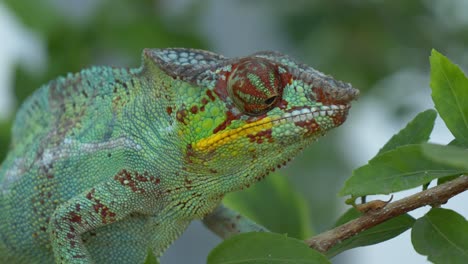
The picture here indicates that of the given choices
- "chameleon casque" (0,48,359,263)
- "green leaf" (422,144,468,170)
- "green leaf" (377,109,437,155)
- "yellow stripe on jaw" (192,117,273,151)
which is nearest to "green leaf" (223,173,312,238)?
"chameleon casque" (0,48,359,263)

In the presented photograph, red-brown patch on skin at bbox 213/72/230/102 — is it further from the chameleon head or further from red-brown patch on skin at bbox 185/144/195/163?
red-brown patch on skin at bbox 185/144/195/163

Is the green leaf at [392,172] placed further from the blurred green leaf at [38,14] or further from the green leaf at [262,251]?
the blurred green leaf at [38,14]

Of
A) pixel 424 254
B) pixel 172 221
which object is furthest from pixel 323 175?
pixel 424 254

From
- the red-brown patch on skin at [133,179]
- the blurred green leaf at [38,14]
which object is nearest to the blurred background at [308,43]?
the blurred green leaf at [38,14]

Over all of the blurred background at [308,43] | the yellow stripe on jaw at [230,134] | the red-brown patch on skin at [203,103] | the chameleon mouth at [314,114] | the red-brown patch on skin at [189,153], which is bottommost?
the chameleon mouth at [314,114]

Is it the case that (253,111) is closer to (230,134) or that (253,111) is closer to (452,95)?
(230,134)

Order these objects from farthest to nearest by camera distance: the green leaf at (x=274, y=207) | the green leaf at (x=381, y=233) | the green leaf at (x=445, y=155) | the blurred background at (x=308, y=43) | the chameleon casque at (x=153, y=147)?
1. the blurred background at (x=308, y=43)
2. the green leaf at (x=274, y=207)
3. the chameleon casque at (x=153, y=147)
4. the green leaf at (x=381, y=233)
5. the green leaf at (x=445, y=155)

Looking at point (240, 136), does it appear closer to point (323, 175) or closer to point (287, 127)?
point (287, 127)

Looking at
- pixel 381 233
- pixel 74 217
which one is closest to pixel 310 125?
pixel 381 233
